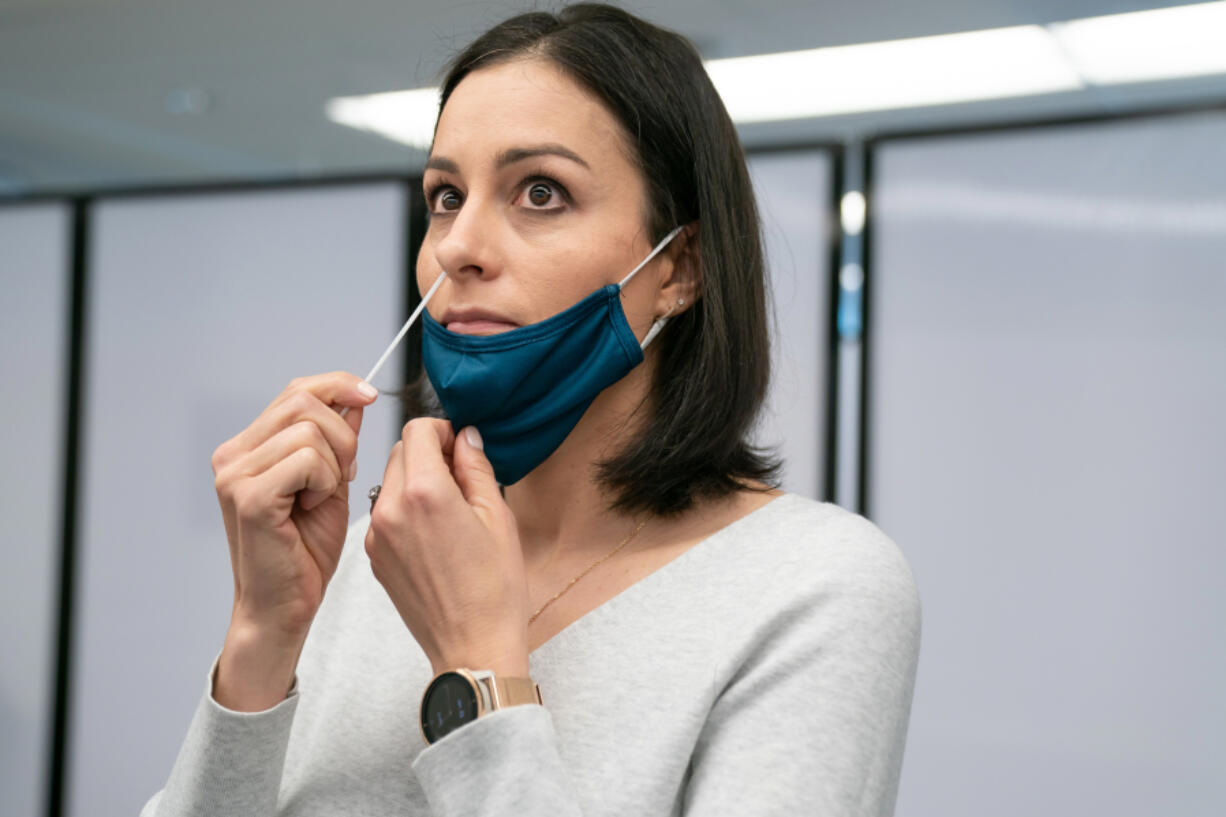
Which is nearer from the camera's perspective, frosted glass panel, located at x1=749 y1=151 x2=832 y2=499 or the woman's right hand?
the woman's right hand

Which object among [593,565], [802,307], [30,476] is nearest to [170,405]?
[30,476]

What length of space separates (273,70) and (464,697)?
296 centimetres

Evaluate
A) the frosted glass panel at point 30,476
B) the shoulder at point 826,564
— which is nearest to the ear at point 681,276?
the shoulder at point 826,564

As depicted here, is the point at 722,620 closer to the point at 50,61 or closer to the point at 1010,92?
the point at 1010,92

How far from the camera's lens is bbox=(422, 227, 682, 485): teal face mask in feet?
3.23

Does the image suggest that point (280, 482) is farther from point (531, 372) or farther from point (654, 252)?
point (654, 252)

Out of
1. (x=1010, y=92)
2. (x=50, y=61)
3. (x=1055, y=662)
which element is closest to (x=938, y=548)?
(x=1055, y=662)

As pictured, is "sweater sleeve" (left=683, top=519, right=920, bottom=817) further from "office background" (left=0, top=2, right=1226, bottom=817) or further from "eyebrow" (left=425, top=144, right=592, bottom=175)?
"office background" (left=0, top=2, right=1226, bottom=817)

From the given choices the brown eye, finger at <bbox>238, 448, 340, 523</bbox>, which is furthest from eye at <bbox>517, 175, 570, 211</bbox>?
finger at <bbox>238, 448, 340, 523</bbox>

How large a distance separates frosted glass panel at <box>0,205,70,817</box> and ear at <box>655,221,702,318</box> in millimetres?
2182

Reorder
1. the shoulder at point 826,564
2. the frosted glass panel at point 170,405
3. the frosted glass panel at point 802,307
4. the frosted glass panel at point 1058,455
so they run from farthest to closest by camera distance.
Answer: the frosted glass panel at point 170,405
the frosted glass panel at point 802,307
the frosted glass panel at point 1058,455
the shoulder at point 826,564

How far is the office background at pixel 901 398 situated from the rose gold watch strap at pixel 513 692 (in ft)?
3.62

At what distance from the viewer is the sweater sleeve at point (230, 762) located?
3.03 feet

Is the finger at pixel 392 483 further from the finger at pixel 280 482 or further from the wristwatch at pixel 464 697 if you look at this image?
the wristwatch at pixel 464 697
